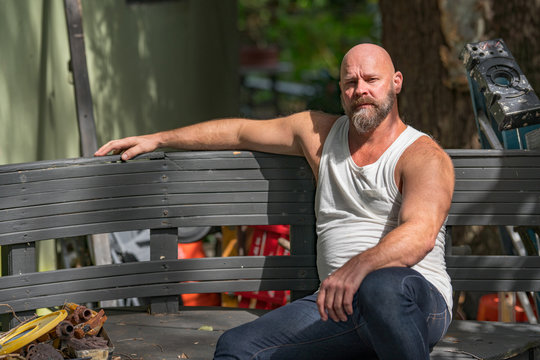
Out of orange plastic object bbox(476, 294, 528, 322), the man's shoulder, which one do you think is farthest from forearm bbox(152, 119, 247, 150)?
orange plastic object bbox(476, 294, 528, 322)

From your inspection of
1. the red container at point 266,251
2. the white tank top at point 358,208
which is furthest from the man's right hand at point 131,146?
the red container at point 266,251

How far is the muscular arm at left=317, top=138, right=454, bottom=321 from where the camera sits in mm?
3570

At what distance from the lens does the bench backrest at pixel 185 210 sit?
4445mm

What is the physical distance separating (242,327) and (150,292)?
953 mm

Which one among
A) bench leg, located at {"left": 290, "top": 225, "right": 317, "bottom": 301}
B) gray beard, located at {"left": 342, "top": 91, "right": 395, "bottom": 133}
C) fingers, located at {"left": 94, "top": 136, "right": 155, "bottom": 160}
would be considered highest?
gray beard, located at {"left": 342, "top": 91, "right": 395, "bottom": 133}

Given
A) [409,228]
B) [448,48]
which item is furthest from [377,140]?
[448,48]

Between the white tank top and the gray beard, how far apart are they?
130 millimetres

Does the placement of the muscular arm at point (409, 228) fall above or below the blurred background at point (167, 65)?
below

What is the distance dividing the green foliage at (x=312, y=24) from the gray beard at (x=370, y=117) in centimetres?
1349

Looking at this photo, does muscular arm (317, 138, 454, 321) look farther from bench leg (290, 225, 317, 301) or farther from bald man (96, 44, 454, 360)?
bench leg (290, 225, 317, 301)

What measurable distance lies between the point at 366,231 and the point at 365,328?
Answer: 57cm

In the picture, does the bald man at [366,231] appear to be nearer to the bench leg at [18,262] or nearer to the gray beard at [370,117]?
the gray beard at [370,117]

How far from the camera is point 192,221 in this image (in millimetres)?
4711

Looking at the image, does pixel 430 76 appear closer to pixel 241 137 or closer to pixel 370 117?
pixel 241 137
